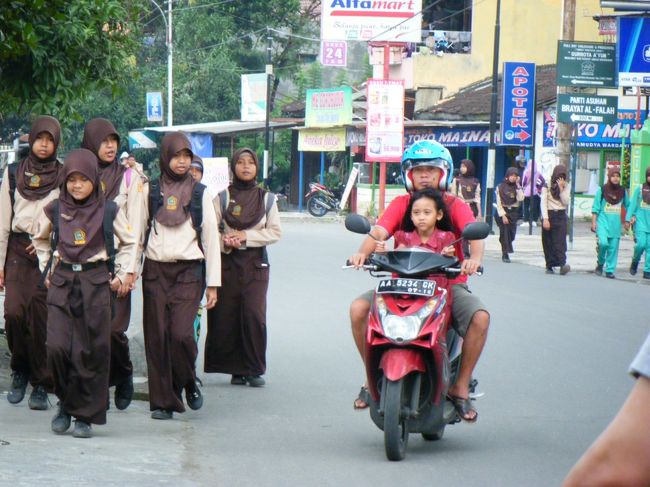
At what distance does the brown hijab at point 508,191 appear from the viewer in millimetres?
23109

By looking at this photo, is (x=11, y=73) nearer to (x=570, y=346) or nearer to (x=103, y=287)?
(x=103, y=287)

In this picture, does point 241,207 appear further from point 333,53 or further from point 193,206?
point 333,53

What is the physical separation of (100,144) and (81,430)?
188cm

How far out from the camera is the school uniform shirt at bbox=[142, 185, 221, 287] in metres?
8.09

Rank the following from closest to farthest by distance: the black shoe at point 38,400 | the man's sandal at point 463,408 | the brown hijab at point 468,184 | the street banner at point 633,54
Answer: the man's sandal at point 463,408, the black shoe at point 38,400, the street banner at point 633,54, the brown hijab at point 468,184

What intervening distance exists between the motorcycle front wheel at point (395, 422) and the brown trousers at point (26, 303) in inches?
106

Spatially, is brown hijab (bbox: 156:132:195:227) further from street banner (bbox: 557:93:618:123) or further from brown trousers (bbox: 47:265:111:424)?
street banner (bbox: 557:93:618:123)

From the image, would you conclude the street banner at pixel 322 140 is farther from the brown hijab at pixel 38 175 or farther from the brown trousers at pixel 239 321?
the brown hijab at pixel 38 175

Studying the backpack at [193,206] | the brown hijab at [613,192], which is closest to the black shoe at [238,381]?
the backpack at [193,206]

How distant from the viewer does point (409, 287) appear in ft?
22.2

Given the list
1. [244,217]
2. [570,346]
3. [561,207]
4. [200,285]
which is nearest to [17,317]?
[200,285]

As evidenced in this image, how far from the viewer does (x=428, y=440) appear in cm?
757

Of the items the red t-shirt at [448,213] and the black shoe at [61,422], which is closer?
the red t-shirt at [448,213]

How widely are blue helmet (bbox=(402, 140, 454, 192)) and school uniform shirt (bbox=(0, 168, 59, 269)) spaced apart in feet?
7.86
